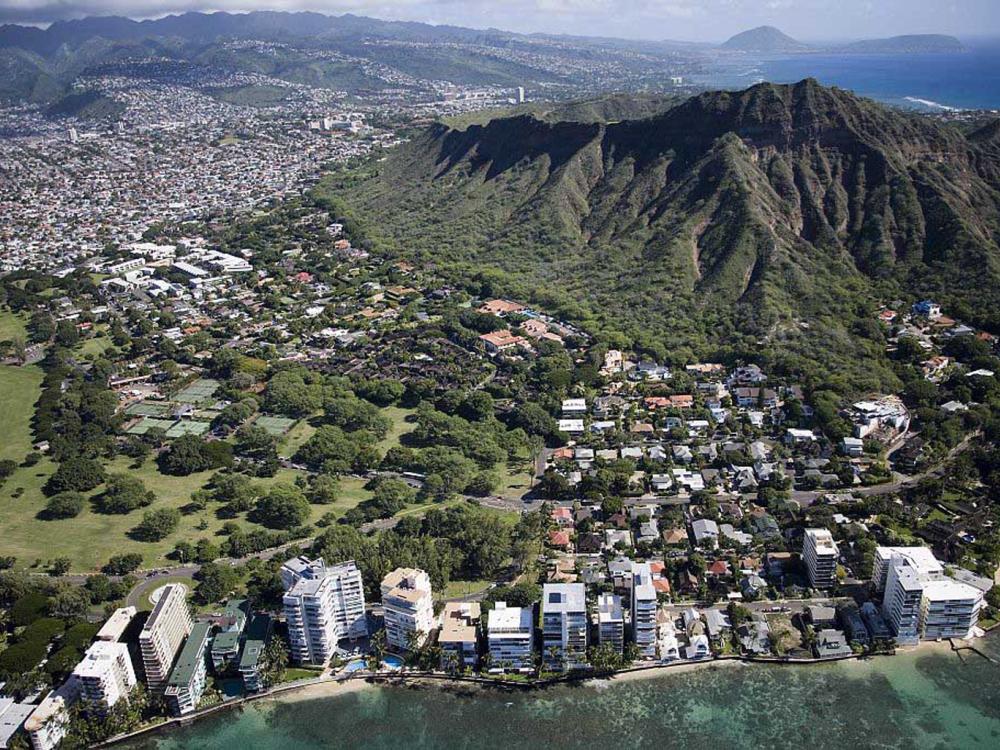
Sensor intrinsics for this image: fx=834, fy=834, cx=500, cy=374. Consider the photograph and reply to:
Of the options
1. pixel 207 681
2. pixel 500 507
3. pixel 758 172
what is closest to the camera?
pixel 207 681

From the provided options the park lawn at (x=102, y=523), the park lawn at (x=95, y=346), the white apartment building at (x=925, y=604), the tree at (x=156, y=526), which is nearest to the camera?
the white apartment building at (x=925, y=604)

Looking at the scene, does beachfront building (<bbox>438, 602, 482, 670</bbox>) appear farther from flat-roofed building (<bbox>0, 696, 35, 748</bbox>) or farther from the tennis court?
the tennis court

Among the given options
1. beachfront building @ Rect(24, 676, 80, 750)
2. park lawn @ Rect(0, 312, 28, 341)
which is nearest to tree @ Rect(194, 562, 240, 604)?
beachfront building @ Rect(24, 676, 80, 750)

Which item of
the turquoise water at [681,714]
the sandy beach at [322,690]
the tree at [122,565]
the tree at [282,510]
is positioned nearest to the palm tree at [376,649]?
the sandy beach at [322,690]

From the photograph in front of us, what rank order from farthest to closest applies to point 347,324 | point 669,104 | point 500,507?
1. point 669,104
2. point 347,324
3. point 500,507

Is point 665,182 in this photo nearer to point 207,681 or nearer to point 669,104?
point 669,104

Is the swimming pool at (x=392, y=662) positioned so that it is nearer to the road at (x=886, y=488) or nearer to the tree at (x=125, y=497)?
the tree at (x=125, y=497)

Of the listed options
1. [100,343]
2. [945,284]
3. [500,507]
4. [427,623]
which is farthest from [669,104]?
[427,623]

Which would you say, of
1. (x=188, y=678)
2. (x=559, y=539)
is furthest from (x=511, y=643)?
(x=188, y=678)
